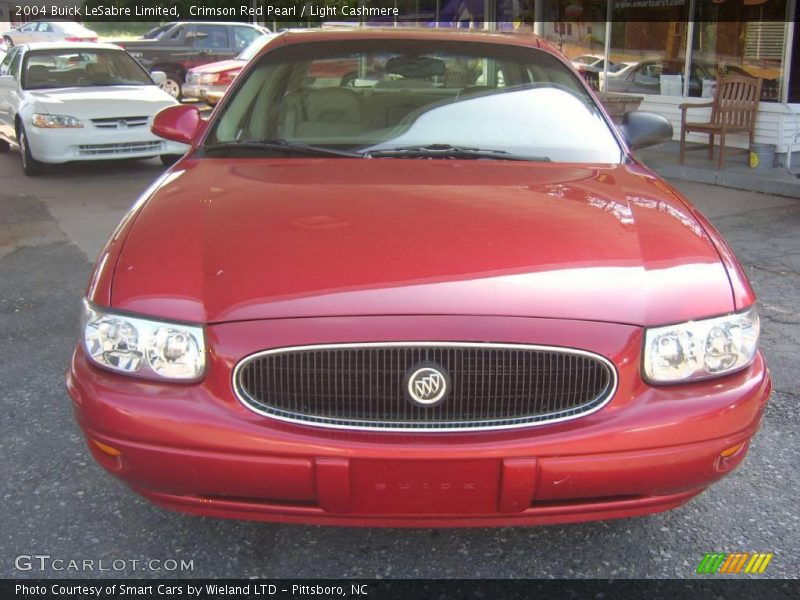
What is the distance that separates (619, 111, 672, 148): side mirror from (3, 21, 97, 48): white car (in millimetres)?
26287

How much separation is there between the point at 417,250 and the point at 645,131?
184 centimetres

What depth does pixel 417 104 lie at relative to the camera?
11.3 ft

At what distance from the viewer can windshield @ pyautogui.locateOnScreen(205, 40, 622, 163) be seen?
323cm

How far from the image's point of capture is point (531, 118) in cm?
335

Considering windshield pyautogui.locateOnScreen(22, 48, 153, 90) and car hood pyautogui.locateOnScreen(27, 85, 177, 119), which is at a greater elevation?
windshield pyautogui.locateOnScreen(22, 48, 153, 90)

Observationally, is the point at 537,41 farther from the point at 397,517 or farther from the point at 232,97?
the point at 397,517

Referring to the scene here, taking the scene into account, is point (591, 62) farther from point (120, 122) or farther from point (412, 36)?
point (412, 36)

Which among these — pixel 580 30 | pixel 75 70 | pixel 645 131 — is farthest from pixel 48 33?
pixel 645 131

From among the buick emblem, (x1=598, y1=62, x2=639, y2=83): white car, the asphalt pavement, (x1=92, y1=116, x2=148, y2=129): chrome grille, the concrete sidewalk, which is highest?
(x1=598, y1=62, x2=639, y2=83): white car

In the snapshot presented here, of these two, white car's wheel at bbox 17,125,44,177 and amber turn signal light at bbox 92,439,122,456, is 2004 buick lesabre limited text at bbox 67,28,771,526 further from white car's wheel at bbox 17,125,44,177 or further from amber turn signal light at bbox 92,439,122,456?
white car's wheel at bbox 17,125,44,177

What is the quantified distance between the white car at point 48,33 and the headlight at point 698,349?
91.2 ft

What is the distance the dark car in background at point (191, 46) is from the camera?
1884cm

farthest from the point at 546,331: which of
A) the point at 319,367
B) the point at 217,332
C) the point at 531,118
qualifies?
the point at 531,118

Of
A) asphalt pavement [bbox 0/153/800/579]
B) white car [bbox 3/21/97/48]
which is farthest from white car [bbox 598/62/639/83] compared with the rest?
white car [bbox 3/21/97/48]
